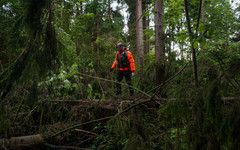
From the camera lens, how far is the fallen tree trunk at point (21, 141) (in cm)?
296

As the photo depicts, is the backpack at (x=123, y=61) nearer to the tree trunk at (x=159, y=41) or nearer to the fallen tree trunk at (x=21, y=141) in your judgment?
the tree trunk at (x=159, y=41)

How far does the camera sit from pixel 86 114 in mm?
4223

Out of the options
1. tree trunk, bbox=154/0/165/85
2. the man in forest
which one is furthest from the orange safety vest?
tree trunk, bbox=154/0/165/85

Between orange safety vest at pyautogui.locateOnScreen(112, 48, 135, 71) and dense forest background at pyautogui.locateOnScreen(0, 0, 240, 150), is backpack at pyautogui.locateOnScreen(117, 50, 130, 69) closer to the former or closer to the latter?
orange safety vest at pyautogui.locateOnScreen(112, 48, 135, 71)

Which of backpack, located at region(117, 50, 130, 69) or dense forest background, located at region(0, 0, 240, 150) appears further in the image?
backpack, located at region(117, 50, 130, 69)

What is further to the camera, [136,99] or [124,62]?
[124,62]

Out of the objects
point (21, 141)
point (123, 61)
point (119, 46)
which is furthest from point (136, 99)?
point (119, 46)

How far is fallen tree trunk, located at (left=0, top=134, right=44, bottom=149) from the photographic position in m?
2.96

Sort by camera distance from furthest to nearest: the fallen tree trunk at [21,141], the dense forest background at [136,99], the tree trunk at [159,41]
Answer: the tree trunk at [159,41] → the fallen tree trunk at [21,141] → the dense forest background at [136,99]

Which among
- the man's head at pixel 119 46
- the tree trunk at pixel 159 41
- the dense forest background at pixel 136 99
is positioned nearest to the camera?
the dense forest background at pixel 136 99

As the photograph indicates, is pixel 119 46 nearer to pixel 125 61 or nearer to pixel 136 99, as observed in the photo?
pixel 125 61

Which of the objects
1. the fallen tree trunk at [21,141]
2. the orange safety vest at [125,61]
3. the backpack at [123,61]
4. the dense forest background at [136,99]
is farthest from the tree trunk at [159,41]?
the fallen tree trunk at [21,141]

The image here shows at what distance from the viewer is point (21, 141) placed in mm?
3111

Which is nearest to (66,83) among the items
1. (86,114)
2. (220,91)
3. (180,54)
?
(86,114)
